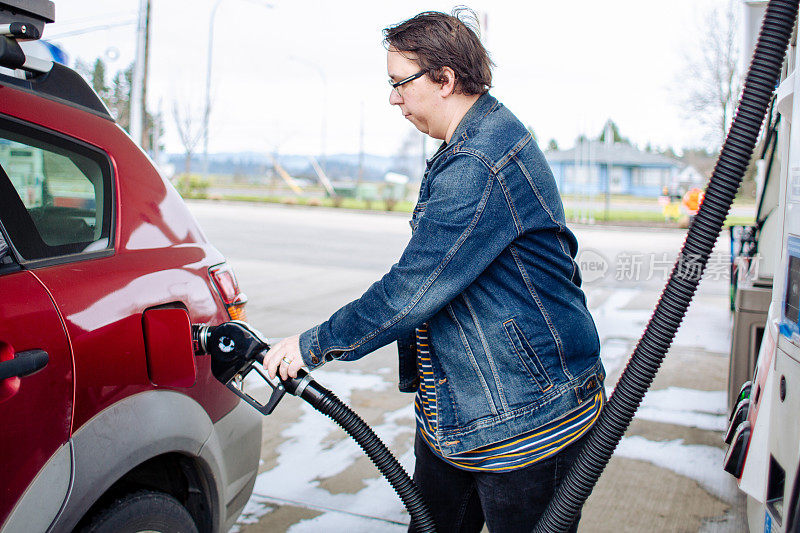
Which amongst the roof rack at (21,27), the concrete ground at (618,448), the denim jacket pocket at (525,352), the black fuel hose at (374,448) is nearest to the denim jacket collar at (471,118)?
the denim jacket pocket at (525,352)

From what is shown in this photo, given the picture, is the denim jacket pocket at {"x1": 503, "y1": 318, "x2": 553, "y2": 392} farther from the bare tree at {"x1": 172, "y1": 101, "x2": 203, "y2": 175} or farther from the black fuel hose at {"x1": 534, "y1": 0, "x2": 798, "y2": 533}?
the bare tree at {"x1": 172, "y1": 101, "x2": 203, "y2": 175}

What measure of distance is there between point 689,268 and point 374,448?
96 cm

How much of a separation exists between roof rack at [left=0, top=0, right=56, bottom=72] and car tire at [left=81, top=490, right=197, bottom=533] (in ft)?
3.65

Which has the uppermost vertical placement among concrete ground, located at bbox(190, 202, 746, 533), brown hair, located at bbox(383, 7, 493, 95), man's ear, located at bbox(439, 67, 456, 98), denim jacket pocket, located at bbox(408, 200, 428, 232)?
brown hair, located at bbox(383, 7, 493, 95)

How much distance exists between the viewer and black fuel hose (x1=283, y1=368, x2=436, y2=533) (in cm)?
196

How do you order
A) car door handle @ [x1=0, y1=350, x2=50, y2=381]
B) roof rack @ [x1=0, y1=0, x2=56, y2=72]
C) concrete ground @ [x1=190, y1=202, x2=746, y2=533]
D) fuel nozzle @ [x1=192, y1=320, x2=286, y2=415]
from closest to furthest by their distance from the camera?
1. car door handle @ [x1=0, y1=350, x2=50, y2=381]
2. roof rack @ [x1=0, y1=0, x2=56, y2=72]
3. fuel nozzle @ [x1=192, y1=320, x2=286, y2=415]
4. concrete ground @ [x1=190, y1=202, x2=746, y2=533]

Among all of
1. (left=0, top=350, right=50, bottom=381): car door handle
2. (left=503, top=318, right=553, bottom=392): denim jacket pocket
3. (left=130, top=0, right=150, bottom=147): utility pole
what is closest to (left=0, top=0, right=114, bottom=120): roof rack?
(left=0, top=350, right=50, bottom=381): car door handle

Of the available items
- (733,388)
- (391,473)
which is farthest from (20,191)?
(733,388)

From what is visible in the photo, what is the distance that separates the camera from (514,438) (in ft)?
5.91

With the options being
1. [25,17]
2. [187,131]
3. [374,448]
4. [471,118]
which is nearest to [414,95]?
[471,118]

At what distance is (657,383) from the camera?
18.1ft

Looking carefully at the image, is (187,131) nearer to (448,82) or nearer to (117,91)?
(117,91)

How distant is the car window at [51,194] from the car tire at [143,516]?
0.64 metres

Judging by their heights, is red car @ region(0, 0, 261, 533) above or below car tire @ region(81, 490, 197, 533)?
above
